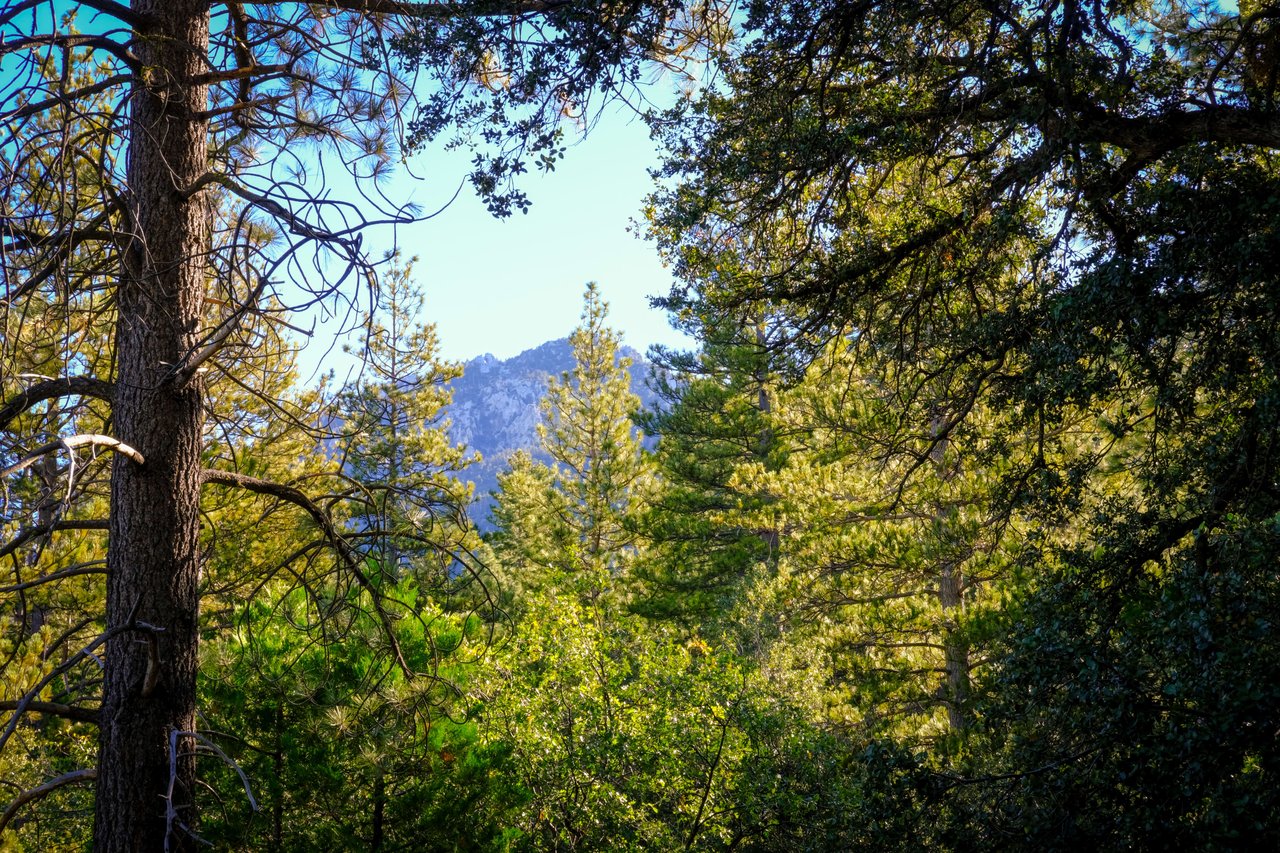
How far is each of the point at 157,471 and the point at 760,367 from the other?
17.5 ft

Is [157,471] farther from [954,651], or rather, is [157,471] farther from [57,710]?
[954,651]

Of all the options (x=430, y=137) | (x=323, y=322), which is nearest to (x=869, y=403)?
(x=430, y=137)

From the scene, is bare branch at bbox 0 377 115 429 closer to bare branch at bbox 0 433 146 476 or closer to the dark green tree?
bare branch at bbox 0 433 146 476

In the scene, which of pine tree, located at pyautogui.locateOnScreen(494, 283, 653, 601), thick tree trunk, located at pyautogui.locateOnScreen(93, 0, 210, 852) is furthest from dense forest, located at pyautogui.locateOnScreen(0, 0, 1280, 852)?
pine tree, located at pyautogui.locateOnScreen(494, 283, 653, 601)

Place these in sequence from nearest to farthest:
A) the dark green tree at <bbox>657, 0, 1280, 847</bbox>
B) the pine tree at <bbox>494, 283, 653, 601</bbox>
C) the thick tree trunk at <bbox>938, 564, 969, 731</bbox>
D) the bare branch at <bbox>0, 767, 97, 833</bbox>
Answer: the bare branch at <bbox>0, 767, 97, 833</bbox>, the dark green tree at <bbox>657, 0, 1280, 847</bbox>, the thick tree trunk at <bbox>938, 564, 969, 731</bbox>, the pine tree at <bbox>494, 283, 653, 601</bbox>

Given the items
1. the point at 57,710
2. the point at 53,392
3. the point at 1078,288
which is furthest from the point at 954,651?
the point at 53,392

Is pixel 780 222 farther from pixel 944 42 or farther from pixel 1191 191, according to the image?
pixel 1191 191

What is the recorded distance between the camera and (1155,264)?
4230mm

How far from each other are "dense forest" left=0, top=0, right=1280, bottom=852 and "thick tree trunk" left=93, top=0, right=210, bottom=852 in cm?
2

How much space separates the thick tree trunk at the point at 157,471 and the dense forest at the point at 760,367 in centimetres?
2

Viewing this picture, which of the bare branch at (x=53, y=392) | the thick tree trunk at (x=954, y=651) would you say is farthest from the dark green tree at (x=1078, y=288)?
the thick tree trunk at (x=954, y=651)

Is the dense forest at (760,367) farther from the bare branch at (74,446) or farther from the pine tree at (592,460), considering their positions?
the pine tree at (592,460)

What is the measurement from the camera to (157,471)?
12.1 feet

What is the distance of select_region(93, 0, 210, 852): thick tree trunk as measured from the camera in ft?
11.2
